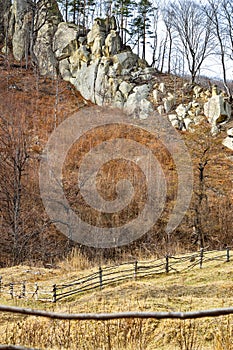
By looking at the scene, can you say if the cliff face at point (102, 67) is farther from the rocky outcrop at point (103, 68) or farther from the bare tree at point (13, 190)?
the bare tree at point (13, 190)

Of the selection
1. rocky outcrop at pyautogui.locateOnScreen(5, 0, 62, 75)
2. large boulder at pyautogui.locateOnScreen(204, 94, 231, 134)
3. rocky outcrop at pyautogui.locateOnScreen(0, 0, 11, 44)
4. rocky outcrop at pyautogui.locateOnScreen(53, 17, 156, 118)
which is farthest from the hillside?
rocky outcrop at pyautogui.locateOnScreen(0, 0, 11, 44)

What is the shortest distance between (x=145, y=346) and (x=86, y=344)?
56 cm

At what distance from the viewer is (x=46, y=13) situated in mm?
37906

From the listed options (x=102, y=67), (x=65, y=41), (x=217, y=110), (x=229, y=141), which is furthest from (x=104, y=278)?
(x=65, y=41)

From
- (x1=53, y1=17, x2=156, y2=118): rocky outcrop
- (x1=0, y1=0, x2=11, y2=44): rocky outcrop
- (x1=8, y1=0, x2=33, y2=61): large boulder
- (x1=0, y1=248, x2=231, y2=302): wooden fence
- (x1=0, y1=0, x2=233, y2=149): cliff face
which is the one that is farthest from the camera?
(x1=0, y1=0, x2=11, y2=44): rocky outcrop

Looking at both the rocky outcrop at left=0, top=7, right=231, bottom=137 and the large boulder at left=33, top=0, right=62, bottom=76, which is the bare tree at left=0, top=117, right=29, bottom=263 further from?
the large boulder at left=33, top=0, right=62, bottom=76

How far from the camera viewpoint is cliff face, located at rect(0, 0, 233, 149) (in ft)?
92.0

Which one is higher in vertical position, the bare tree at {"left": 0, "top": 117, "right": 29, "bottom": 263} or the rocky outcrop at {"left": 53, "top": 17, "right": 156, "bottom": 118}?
the rocky outcrop at {"left": 53, "top": 17, "right": 156, "bottom": 118}

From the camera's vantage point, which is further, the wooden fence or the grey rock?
the grey rock

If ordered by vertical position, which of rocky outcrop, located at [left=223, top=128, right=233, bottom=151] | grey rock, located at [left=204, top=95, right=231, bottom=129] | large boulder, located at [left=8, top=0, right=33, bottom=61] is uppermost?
large boulder, located at [left=8, top=0, right=33, bottom=61]

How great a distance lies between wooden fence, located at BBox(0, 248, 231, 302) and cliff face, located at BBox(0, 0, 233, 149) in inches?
557

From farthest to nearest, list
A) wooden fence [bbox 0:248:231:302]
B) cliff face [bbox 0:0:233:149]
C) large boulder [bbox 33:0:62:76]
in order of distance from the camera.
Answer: large boulder [bbox 33:0:62:76] → cliff face [bbox 0:0:233:149] → wooden fence [bbox 0:248:231:302]

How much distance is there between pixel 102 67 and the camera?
3109 cm

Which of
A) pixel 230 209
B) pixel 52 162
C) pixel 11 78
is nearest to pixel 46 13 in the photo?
pixel 11 78
